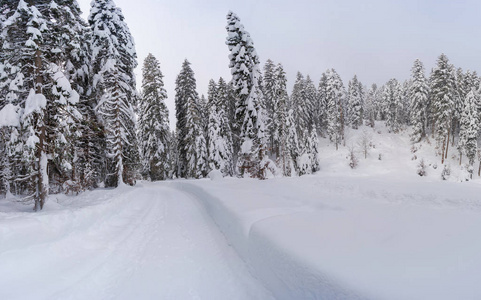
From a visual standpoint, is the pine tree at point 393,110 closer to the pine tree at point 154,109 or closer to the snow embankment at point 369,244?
the pine tree at point 154,109

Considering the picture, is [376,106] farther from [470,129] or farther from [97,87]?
[97,87]

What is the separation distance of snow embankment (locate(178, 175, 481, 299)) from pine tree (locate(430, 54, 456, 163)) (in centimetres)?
4524

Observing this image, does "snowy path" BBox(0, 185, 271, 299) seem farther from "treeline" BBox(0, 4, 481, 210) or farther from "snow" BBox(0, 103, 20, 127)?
"treeline" BBox(0, 4, 481, 210)

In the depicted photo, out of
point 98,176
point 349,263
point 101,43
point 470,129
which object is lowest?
point 98,176

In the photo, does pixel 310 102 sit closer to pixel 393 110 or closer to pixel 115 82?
pixel 393 110

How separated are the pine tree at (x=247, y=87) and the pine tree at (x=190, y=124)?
1372 cm

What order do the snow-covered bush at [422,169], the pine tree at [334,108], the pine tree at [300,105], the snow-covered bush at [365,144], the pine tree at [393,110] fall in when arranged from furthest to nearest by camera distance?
the pine tree at [393,110]
the pine tree at [334,108]
the pine tree at [300,105]
the snow-covered bush at [365,144]
the snow-covered bush at [422,169]

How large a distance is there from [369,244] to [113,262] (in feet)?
17.4

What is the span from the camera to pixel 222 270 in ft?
16.0

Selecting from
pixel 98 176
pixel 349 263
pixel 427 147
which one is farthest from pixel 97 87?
pixel 427 147

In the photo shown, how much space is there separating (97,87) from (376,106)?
103 metres

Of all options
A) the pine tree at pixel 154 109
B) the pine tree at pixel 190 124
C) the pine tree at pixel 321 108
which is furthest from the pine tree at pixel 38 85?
the pine tree at pixel 321 108

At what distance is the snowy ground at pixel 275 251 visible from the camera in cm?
272

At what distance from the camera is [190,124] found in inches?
1258
